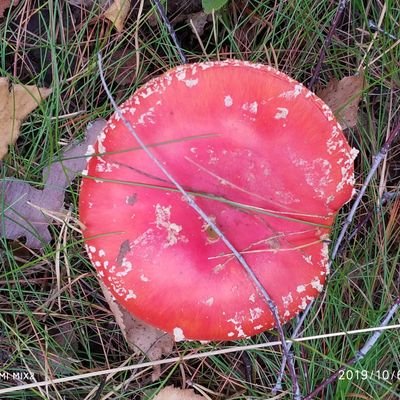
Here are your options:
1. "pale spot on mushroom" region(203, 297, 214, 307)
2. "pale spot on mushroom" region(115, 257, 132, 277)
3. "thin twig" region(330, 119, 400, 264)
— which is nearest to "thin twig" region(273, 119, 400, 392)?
"thin twig" region(330, 119, 400, 264)

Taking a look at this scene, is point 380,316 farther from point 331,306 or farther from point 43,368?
point 43,368

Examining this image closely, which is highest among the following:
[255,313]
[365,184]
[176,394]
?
[365,184]

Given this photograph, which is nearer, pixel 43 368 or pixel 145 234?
pixel 145 234

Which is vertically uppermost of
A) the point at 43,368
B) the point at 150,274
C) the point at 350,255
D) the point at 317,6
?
the point at 317,6

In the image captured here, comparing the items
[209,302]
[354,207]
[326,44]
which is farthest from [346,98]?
[209,302]

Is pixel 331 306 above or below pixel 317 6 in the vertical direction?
below

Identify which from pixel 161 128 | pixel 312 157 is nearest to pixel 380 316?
pixel 312 157

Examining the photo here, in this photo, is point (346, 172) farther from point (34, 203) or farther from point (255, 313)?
point (34, 203)
